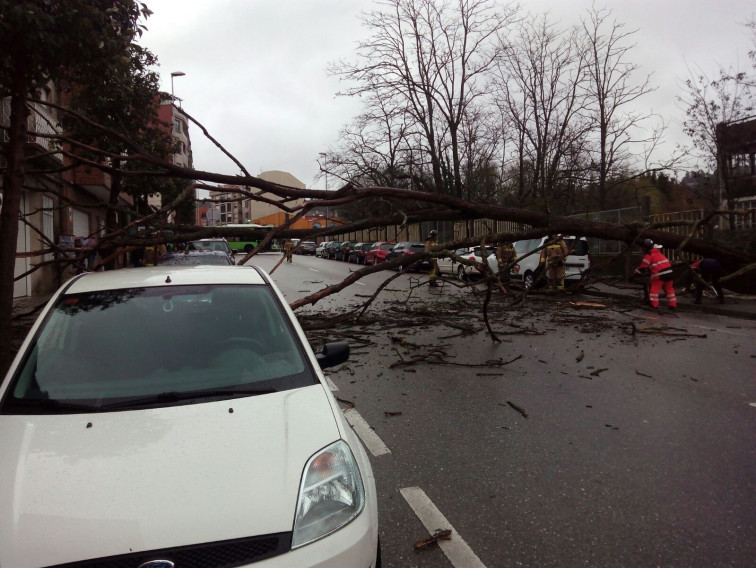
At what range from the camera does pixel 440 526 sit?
3219 mm

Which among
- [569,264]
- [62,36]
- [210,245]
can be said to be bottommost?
[569,264]

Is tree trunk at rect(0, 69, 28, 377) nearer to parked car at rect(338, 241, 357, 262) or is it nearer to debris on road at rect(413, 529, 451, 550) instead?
debris on road at rect(413, 529, 451, 550)

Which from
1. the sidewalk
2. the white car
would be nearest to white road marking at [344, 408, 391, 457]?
the white car

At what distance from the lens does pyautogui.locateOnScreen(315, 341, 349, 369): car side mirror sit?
325 cm

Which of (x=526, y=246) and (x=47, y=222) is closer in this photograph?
(x=526, y=246)

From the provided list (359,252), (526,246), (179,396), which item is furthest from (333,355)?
(359,252)

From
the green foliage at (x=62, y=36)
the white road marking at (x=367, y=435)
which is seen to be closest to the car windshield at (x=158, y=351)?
the white road marking at (x=367, y=435)

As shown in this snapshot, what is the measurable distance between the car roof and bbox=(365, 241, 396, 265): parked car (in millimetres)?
28329

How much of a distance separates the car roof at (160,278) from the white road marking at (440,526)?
1.70 m

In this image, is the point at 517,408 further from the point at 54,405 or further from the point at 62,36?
the point at 62,36

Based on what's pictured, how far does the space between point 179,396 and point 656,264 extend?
11262 millimetres

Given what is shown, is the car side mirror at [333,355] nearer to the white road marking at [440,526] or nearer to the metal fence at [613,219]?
the white road marking at [440,526]

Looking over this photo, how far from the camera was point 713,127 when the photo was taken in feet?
62.0

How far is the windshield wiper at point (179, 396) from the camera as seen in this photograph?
2562 millimetres
